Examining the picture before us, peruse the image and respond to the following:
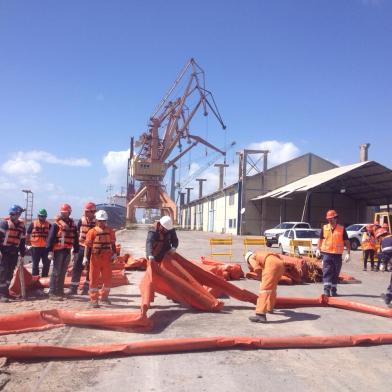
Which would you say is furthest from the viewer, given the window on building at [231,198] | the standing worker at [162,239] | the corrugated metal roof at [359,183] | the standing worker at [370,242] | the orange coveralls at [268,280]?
the window on building at [231,198]

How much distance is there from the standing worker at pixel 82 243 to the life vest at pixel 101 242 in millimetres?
1327

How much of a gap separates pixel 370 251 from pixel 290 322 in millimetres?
11285

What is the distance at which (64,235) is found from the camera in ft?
31.5

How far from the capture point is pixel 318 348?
6113mm

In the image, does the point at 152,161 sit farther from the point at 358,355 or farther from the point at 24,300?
the point at 358,355

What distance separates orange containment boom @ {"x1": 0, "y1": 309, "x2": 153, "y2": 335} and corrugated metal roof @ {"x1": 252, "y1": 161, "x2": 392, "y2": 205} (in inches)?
1278

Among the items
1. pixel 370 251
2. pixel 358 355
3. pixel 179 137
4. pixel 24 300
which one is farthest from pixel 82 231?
pixel 179 137

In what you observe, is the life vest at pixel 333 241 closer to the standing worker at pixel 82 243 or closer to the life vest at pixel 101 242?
the life vest at pixel 101 242

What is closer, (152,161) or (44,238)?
(44,238)

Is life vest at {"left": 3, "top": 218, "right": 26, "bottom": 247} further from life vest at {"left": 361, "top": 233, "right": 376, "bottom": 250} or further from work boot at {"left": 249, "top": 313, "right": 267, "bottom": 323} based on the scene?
life vest at {"left": 361, "top": 233, "right": 376, "bottom": 250}

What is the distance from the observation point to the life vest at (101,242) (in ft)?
29.2

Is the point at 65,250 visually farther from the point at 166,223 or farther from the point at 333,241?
the point at 333,241

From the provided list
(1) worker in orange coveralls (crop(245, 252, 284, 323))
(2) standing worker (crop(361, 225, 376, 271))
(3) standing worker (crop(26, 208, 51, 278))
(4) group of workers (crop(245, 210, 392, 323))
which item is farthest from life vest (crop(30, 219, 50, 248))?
(2) standing worker (crop(361, 225, 376, 271))

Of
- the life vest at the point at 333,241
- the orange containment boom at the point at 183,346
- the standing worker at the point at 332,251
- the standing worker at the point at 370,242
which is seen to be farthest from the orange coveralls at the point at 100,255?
the standing worker at the point at 370,242
